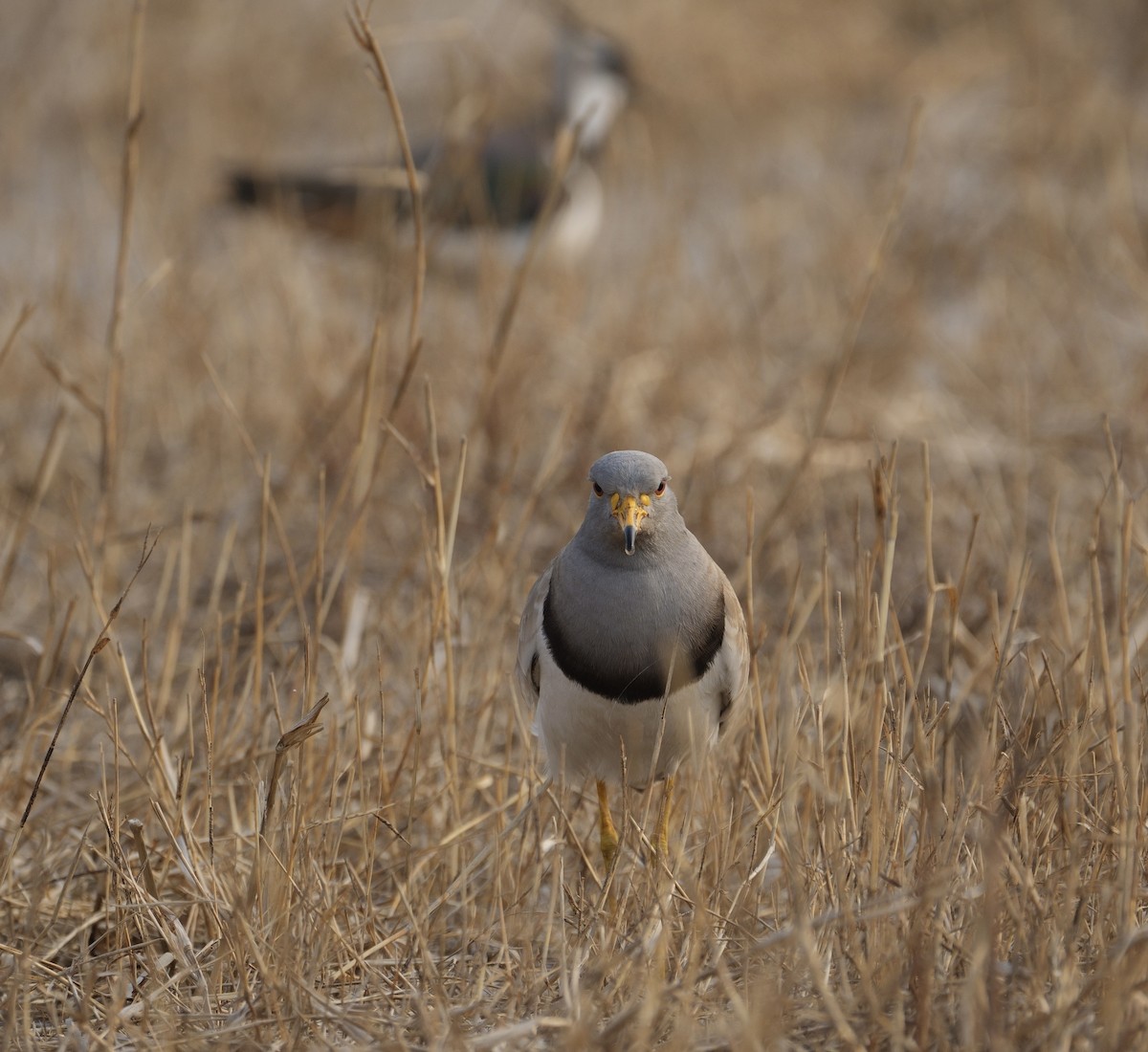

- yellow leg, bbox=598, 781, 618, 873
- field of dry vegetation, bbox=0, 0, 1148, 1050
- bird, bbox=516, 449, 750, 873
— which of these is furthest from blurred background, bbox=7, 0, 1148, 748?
yellow leg, bbox=598, 781, 618, 873

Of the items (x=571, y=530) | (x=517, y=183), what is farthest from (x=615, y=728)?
(x=517, y=183)

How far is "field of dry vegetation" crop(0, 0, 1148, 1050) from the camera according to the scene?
1925mm

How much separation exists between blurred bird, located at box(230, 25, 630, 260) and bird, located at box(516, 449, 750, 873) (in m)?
1.96

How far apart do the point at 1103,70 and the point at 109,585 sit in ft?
22.1

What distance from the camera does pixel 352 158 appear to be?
8.10m

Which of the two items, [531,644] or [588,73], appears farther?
[588,73]

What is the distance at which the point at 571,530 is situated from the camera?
4086 mm

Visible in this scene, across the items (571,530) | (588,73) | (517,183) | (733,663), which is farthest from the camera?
(588,73)

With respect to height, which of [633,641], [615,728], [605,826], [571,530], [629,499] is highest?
[629,499]

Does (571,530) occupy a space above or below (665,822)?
below

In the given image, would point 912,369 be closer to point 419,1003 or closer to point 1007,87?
point 1007,87

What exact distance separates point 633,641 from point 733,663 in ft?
0.76

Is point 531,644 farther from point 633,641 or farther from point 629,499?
point 629,499

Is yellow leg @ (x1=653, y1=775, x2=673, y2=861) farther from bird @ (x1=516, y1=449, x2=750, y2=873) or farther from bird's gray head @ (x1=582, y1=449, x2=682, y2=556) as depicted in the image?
bird's gray head @ (x1=582, y1=449, x2=682, y2=556)
